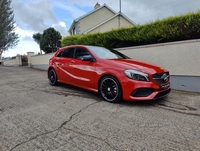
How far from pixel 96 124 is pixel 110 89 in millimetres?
1409

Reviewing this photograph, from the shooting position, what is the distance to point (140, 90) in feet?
12.5

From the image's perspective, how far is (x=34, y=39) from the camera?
50.7m

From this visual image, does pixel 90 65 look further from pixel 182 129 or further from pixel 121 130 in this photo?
pixel 182 129

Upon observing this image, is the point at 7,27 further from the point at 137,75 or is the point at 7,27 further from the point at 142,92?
the point at 142,92

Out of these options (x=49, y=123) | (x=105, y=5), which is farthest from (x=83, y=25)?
(x=49, y=123)

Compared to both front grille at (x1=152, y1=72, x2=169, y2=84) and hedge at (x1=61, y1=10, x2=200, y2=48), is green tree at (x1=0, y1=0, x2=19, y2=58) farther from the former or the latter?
front grille at (x1=152, y1=72, x2=169, y2=84)

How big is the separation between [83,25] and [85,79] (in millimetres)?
17027

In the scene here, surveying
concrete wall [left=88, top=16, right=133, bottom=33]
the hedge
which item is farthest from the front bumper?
concrete wall [left=88, top=16, right=133, bottom=33]

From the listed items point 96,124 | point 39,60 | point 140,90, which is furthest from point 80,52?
point 39,60

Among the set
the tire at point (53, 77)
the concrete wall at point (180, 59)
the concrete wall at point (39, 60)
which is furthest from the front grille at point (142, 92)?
the concrete wall at point (39, 60)

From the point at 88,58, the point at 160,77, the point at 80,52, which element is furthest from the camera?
the point at 80,52

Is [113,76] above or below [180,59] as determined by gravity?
below

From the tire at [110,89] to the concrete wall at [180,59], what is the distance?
2.73 m

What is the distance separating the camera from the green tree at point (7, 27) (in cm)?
2483
